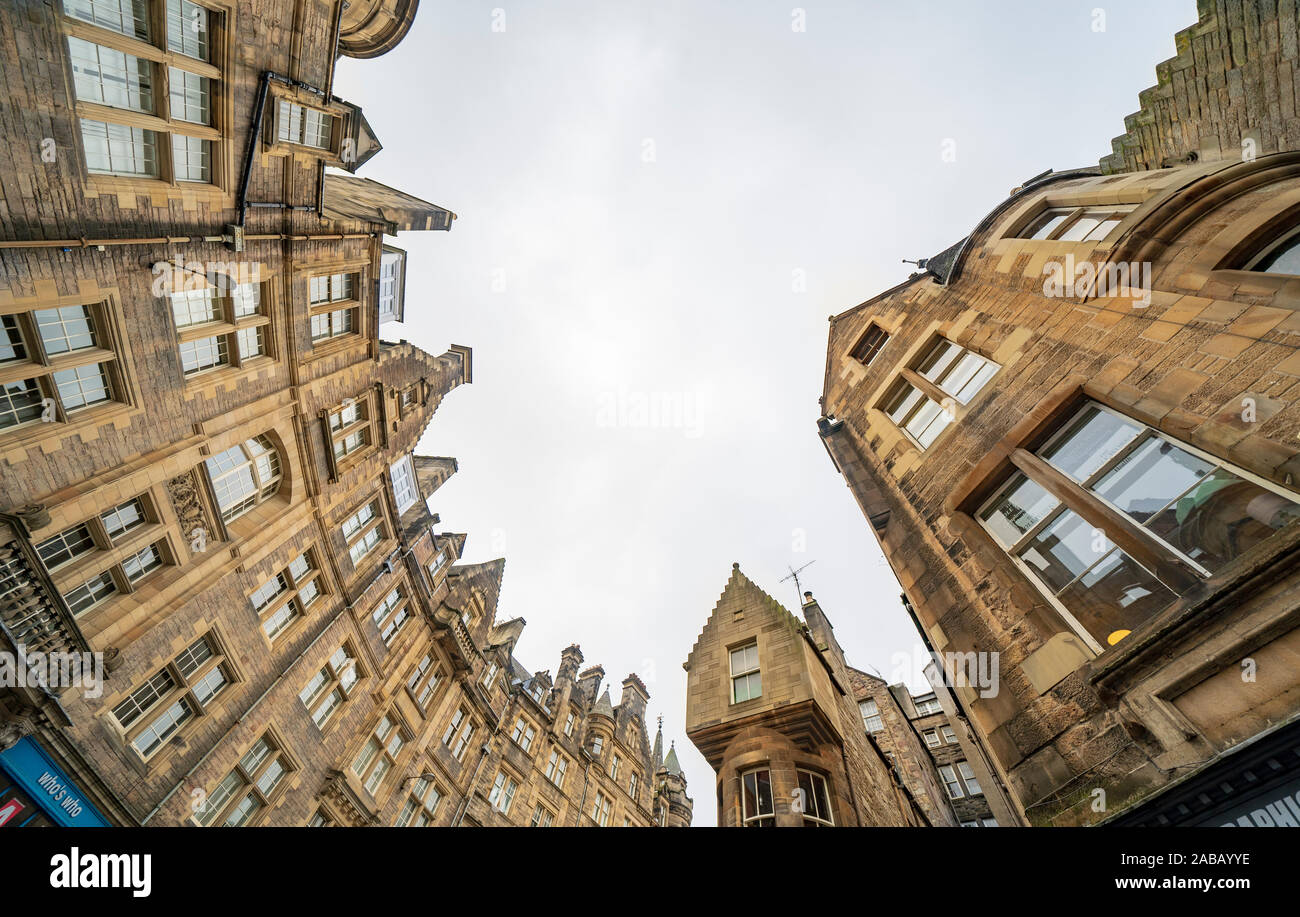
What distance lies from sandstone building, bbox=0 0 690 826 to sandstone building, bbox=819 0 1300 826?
Result: 58.5 ft

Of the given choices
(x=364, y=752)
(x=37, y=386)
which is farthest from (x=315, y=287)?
(x=364, y=752)

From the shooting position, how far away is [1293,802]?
427 centimetres

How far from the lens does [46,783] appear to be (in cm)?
1102

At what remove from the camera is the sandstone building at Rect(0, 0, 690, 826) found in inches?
427

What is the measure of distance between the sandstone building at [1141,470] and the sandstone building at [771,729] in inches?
165

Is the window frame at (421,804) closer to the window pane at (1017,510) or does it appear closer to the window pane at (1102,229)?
the window pane at (1017,510)

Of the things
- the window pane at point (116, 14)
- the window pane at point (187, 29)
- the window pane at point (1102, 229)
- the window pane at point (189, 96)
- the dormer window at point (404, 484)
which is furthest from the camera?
the dormer window at point (404, 484)

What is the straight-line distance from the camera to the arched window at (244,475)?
16188 mm

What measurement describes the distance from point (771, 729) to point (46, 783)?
1551cm

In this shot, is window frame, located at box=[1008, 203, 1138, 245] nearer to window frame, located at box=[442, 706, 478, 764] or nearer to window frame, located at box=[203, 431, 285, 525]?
window frame, located at box=[203, 431, 285, 525]

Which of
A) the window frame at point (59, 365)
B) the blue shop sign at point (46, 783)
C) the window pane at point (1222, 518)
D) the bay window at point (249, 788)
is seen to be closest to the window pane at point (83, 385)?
the window frame at point (59, 365)

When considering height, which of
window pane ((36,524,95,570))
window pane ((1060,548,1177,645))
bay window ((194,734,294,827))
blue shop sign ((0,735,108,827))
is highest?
window pane ((36,524,95,570))

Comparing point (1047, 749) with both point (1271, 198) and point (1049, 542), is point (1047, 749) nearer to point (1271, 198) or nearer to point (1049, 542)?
point (1049, 542)

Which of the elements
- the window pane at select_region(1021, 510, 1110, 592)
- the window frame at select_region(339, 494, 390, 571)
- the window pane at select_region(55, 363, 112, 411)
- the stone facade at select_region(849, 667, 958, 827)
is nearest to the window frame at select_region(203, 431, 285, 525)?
the window pane at select_region(55, 363, 112, 411)
